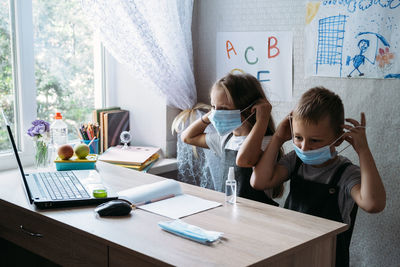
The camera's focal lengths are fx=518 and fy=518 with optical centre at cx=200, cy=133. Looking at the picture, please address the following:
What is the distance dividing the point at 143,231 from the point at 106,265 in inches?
5.4

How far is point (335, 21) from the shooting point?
2131 mm

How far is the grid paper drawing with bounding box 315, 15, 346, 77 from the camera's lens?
2121mm

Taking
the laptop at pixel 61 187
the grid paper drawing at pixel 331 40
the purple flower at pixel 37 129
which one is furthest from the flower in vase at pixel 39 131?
the grid paper drawing at pixel 331 40

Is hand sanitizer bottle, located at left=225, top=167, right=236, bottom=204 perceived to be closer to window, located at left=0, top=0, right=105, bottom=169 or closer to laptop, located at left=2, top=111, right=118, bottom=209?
laptop, located at left=2, top=111, right=118, bottom=209

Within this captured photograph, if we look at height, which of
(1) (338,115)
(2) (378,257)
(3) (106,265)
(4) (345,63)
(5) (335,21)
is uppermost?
(5) (335,21)

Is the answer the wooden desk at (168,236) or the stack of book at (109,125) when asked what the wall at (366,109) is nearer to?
the wooden desk at (168,236)

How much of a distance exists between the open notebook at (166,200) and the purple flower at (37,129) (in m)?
0.60

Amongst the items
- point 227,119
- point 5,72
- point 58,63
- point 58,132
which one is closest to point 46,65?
point 58,63

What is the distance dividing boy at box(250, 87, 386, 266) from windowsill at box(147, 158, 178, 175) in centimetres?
85

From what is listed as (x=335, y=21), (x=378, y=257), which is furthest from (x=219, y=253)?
(x=335, y=21)

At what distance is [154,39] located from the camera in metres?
2.43

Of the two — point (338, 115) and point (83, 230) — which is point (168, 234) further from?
point (338, 115)

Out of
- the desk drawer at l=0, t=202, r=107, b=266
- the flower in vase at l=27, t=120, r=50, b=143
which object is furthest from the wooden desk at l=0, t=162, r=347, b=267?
the flower in vase at l=27, t=120, r=50, b=143

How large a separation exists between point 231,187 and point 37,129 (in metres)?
0.93
